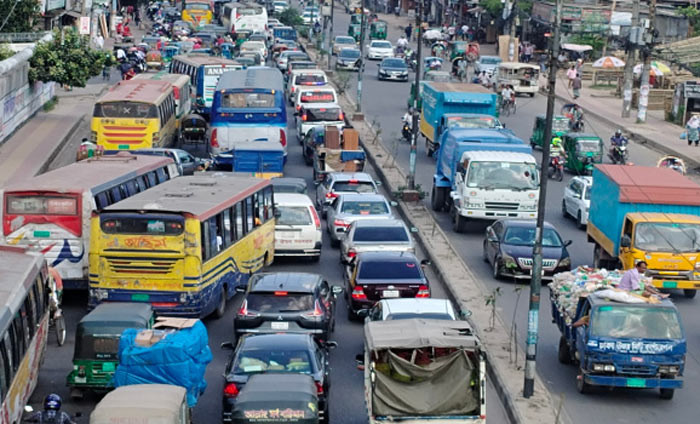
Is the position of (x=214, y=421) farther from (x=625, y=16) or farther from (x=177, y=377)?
(x=625, y=16)

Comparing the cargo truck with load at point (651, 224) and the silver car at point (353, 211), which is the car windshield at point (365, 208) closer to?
the silver car at point (353, 211)

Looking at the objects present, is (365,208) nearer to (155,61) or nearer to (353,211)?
(353,211)

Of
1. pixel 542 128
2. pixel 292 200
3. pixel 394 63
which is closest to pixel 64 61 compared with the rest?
pixel 542 128

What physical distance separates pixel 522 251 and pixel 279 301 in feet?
28.2

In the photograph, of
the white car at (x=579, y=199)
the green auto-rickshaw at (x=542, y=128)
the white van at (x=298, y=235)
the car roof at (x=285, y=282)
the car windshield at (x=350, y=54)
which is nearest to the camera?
the car roof at (x=285, y=282)

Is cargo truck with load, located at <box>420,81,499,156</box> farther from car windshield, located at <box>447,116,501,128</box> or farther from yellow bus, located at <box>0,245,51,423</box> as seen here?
yellow bus, located at <box>0,245,51,423</box>

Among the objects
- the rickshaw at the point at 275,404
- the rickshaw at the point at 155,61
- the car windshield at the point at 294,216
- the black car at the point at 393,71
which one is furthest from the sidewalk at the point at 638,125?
the rickshaw at the point at 275,404

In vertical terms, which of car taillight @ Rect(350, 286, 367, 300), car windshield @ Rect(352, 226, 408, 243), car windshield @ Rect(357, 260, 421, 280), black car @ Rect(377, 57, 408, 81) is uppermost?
car windshield @ Rect(357, 260, 421, 280)

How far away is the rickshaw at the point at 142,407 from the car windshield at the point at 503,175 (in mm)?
18697

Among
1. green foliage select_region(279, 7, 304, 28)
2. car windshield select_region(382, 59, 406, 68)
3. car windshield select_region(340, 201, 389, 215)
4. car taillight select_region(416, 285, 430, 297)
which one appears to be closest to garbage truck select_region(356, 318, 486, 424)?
car taillight select_region(416, 285, 430, 297)

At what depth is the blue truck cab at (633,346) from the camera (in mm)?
19281

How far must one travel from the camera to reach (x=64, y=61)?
176 ft

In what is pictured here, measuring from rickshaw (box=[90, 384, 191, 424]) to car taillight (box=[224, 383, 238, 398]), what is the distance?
66.5 inches

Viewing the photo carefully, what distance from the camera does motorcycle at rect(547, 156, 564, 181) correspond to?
142 ft
